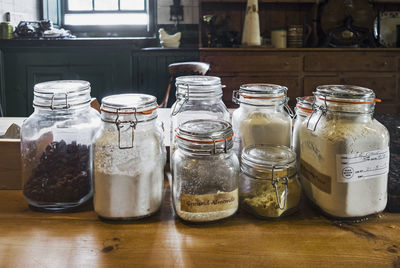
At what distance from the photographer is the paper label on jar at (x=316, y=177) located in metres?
0.62

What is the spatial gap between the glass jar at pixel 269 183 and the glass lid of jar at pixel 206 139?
0.06 meters

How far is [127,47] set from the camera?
10.5 ft

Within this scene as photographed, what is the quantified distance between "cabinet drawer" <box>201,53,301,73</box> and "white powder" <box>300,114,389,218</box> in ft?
8.74

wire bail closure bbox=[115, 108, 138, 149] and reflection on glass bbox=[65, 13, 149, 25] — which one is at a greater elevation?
reflection on glass bbox=[65, 13, 149, 25]

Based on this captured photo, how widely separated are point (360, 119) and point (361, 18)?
11.5ft

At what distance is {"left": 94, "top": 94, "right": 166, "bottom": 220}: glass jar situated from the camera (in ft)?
1.99

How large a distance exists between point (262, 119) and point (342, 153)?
0.17m

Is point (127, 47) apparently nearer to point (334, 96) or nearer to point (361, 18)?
point (361, 18)

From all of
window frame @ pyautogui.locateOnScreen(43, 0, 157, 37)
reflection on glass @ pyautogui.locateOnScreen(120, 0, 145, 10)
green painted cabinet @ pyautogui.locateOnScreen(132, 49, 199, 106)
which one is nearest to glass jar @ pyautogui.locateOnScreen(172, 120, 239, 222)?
green painted cabinet @ pyautogui.locateOnScreen(132, 49, 199, 106)

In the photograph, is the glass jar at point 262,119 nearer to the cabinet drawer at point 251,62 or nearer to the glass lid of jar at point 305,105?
the glass lid of jar at point 305,105

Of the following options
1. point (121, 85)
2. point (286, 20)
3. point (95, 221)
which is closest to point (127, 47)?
point (121, 85)

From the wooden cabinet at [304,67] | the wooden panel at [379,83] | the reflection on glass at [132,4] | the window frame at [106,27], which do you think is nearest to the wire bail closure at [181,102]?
the wooden cabinet at [304,67]

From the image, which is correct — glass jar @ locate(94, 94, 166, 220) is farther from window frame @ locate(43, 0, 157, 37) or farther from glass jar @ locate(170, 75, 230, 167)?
window frame @ locate(43, 0, 157, 37)

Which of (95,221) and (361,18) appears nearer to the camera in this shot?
(95,221)
